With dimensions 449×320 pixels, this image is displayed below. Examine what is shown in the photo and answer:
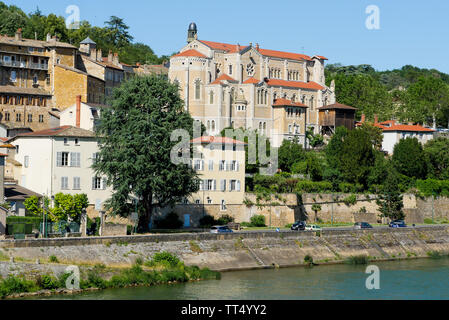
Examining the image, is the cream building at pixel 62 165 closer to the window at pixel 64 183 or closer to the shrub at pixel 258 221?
the window at pixel 64 183

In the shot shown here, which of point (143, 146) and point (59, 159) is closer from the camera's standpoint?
point (143, 146)

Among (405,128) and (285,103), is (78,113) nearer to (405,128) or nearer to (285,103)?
(285,103)

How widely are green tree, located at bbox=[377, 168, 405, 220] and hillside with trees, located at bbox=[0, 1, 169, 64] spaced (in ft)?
167

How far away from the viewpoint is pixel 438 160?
325ft

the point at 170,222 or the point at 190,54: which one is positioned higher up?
the point at 190,54

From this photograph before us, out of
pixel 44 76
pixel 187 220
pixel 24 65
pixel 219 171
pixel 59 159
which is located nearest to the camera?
pixel 59 159

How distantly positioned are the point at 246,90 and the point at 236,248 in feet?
179

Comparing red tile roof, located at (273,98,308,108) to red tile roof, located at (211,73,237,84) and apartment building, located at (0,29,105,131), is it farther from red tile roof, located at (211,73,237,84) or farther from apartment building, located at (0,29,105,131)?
apartment building, located at (0,29,105,131)

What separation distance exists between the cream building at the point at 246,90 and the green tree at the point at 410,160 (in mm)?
17886

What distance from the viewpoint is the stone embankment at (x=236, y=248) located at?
4653cm

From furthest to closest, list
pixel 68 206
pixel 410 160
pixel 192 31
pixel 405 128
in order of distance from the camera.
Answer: pixel 192 31 → pixel 405 128 → pixel 410 160 → pixel 68 206

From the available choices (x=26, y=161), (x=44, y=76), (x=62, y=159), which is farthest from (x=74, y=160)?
(x=44, y=76)

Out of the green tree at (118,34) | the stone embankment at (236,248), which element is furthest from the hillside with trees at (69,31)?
the stone embankment at (236,248)
